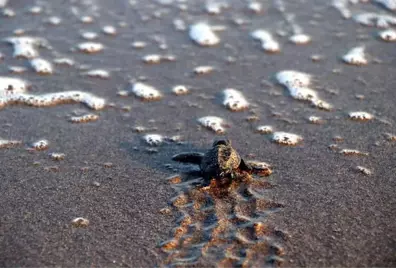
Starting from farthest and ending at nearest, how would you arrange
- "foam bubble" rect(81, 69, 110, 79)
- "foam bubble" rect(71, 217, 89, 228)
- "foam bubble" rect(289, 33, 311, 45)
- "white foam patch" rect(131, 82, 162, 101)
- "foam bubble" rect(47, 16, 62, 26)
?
"foam bubble" rect(47, 16, 62, 26)
"foam bubble" rect(289, 33, 311, 45)
"foam bubble" rect(81, 69, 110, 79)
"white foam patch" rect(131, 82, 162, 101)
"foam bubble" rect(71, 217, 89, 228)

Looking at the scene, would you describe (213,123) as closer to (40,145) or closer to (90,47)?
(40,145)

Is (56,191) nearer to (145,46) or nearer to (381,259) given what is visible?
(381,259)

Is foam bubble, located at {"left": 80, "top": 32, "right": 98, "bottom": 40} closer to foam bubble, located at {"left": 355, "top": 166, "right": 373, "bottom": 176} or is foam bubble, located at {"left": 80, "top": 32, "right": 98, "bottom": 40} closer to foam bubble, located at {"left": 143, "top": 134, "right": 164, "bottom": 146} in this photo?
foam bubble, located at {"left": 143, "top": 134, "right": 164, "bottom": 146}

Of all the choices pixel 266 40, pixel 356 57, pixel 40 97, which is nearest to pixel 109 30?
pixel 40 97

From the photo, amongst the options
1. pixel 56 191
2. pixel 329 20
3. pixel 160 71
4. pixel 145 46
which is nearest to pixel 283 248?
pixel 56 191

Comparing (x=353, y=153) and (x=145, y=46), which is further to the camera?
(x=145, y=46)

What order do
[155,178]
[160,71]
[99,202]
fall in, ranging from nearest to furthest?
[99,202], [155,178], [160,71]

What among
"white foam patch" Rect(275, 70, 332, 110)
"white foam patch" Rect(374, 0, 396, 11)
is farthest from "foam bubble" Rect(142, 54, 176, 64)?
"white foam patch" Rect(374, 0, 396, 11)
